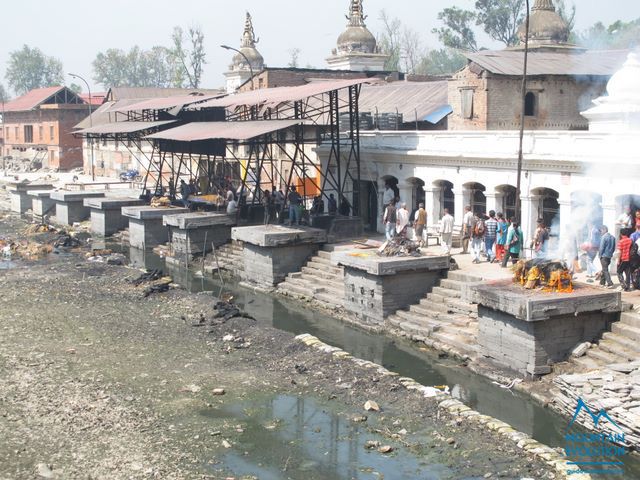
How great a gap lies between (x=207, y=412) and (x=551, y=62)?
22.1m

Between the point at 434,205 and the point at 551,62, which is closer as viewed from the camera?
the point at 434,205

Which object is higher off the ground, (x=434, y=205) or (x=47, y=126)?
(x=47, y=126)

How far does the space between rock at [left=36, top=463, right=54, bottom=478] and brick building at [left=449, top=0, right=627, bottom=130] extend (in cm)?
2170

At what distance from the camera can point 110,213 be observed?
124 ft

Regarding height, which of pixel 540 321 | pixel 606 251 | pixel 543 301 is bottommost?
pixel 540 321

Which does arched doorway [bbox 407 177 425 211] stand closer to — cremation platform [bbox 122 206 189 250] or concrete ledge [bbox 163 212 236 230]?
concrete ledge [bbox 163 212 236 230]

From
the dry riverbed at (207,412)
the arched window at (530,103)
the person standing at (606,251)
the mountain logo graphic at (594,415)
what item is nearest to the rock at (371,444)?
the dry riverbed at (207,412)

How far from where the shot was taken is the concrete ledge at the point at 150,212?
33625 mm

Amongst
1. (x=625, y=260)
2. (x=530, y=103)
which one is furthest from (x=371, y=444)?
(x=530, y=103)

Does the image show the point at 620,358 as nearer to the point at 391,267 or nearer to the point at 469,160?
the point at 391,267

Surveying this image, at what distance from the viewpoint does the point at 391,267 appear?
20.7 meters

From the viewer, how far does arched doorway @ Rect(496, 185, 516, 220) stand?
24.5 m

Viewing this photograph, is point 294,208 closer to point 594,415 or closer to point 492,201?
point 492,201

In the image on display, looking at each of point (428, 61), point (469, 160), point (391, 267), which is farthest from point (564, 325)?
point (428, 61)
